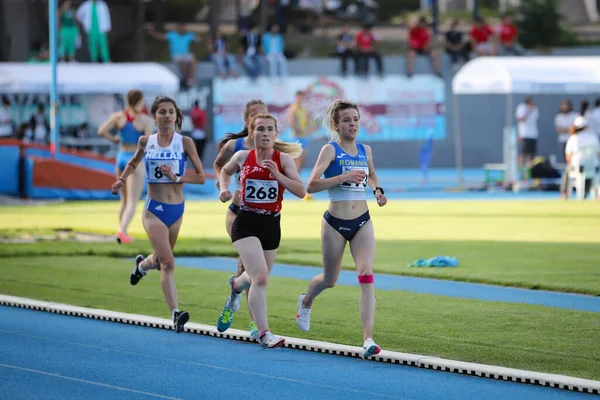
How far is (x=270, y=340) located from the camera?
970cm

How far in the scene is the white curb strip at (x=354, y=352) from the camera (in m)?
8.13

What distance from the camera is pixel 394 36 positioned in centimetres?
5128

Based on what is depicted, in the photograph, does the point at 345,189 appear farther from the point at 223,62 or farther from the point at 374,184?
the point at 223,62

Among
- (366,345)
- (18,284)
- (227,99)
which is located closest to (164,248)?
(366,345)

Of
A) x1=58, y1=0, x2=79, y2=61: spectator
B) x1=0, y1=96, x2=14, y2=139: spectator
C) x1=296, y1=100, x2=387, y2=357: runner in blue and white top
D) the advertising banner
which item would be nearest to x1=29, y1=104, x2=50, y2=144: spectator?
x1=0, y1=96, x2=14, y2=139: spectator

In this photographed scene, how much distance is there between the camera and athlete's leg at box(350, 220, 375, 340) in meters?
9.21

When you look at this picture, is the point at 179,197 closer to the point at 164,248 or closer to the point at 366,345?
the point at 164,248

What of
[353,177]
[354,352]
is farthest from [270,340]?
[353,177]

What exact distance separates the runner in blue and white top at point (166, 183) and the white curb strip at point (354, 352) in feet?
1.63

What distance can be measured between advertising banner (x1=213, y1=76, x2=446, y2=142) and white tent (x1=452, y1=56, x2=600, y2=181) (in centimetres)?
668

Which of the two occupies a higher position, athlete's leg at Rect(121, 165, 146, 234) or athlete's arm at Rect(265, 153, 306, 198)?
athlete's arm at Rect(265, 153, 306, 198)

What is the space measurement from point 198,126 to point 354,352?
2748 centimetres

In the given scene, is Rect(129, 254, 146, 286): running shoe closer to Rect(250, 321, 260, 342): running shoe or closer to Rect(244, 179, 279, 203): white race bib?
Rect(250, 321, 260, 342): running shoe

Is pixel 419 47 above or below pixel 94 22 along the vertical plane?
below
